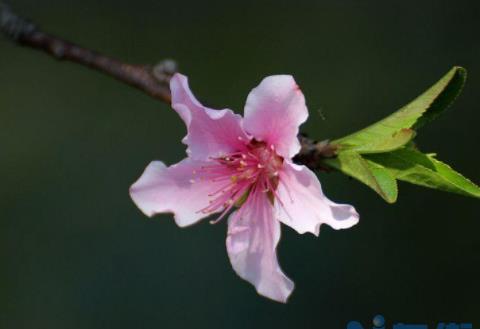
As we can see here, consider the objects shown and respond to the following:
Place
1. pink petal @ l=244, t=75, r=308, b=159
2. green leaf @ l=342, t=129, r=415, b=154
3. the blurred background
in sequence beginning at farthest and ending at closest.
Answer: the blurred background → pink petal @ l=244, t=75, r=308, b=159 → green leaf @ l=342, t=129, r=415, b=154

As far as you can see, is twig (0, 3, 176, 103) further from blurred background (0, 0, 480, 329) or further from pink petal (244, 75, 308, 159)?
blurred background (0, 0, 480, 329)

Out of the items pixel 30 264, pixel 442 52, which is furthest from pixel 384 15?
pixel 30 264

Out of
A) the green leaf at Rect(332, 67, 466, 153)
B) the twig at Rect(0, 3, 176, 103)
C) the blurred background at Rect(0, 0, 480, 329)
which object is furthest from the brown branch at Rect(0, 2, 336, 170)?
the blurred background at Rect(0, 0, 480, 329)

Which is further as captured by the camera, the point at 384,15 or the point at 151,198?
the point at 384,15

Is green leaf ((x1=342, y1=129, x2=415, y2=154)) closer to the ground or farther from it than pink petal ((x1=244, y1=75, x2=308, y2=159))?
closer to the ground

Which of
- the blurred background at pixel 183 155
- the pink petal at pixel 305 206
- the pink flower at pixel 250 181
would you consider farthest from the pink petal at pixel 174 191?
the blurred background at pixel 183 155

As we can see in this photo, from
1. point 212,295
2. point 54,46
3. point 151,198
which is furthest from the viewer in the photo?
point 212,295

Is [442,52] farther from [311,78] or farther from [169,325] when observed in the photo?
[169,325]
